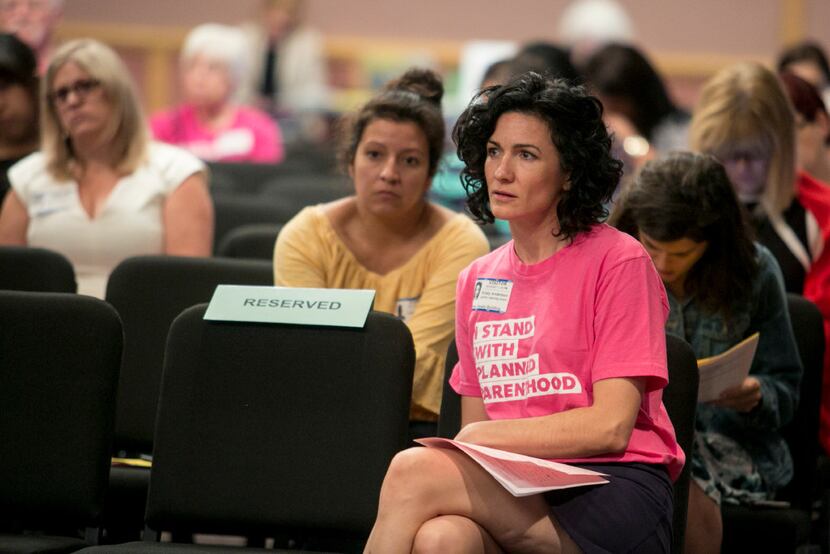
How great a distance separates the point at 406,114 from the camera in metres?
3.21

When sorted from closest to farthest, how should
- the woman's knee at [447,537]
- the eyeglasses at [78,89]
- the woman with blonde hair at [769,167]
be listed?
the woman's knee at [447,537], the woman with blonde hair at [769,167], the eyeglasses at [78,89]

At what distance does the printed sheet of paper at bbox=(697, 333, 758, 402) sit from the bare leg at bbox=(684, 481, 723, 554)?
21 centimetres

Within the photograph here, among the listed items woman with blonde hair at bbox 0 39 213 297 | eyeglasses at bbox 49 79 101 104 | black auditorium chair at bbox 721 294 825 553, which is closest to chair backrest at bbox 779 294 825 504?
black auditorium chair at bbox 721 294 825 553

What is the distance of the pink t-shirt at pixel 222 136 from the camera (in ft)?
20.5

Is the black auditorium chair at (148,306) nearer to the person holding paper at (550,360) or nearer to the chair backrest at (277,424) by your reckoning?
the chair backrest at (277,424)

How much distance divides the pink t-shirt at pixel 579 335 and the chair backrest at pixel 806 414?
0.77 m

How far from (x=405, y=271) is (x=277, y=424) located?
649 millimetres

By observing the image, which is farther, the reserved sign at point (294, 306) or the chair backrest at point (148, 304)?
the chair backrest at point (148, 304)

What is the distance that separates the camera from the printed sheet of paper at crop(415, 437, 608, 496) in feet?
6.97

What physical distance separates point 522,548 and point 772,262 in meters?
1.03

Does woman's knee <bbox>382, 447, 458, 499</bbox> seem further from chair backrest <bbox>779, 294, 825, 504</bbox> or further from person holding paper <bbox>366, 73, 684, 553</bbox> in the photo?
chair backrest <bbox>779, 294, 825, 504</bbox>

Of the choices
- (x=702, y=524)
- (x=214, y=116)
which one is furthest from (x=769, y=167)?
(x=214, y=116)

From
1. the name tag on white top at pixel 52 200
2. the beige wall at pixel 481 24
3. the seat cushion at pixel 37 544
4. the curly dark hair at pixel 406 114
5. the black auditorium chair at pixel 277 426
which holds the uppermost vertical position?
the beige wall at pixel 481 24

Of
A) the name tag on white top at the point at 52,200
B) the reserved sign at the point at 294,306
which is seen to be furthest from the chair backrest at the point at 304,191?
the reserved sign at the point at 294,306
